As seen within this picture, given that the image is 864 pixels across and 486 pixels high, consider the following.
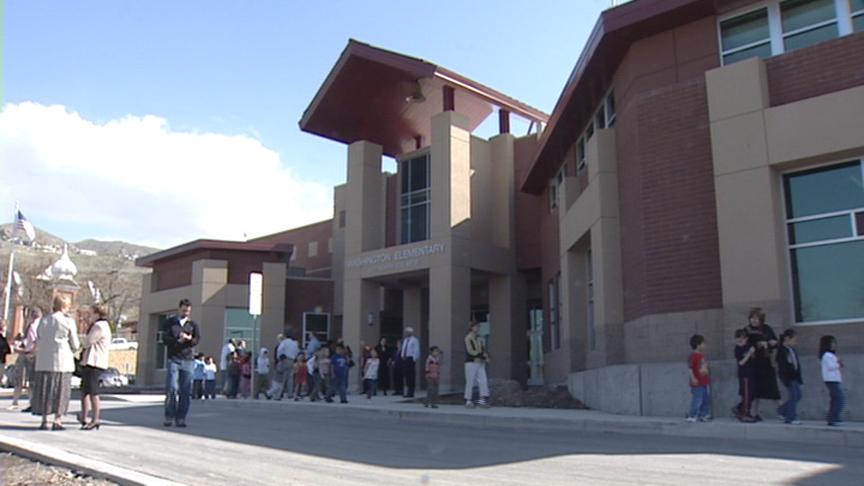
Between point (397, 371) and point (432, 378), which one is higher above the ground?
point (397, 371)

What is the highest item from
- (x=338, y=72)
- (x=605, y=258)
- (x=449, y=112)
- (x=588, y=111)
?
(x=338, y=72)

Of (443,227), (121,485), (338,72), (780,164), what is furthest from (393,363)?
(121,485)

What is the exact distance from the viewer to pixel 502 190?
27703 millimetres

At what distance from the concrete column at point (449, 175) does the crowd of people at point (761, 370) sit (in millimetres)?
13599

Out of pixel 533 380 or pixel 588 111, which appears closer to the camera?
pixel 588 111

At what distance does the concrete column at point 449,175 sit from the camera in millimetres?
25062

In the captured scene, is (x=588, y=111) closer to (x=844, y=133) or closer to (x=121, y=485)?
(x=844, y=133)

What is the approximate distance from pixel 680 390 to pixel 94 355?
29.5 ft

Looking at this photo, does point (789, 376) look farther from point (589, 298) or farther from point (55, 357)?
point (55, 357)

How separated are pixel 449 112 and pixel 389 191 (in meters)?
6.17

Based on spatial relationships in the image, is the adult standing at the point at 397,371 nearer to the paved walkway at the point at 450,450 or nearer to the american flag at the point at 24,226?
the paved walkway at the point at 450,450

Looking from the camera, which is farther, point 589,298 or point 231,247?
point 231,247

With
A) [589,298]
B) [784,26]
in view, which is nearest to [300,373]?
[589,298]

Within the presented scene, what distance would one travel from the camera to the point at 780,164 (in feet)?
42.8
